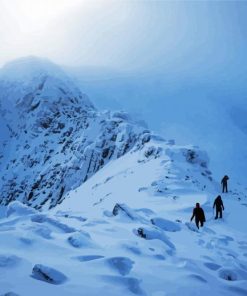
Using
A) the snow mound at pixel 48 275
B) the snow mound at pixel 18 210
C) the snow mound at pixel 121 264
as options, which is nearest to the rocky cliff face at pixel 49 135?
the snow mound at pixel 18 210

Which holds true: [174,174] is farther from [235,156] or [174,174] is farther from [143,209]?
[235,156]

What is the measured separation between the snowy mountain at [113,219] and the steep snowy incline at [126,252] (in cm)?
3

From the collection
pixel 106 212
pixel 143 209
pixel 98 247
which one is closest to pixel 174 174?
pixel 143 209

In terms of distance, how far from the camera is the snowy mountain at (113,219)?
8.10 metres

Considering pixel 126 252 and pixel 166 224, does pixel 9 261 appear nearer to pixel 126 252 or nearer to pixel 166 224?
pixel 126 252

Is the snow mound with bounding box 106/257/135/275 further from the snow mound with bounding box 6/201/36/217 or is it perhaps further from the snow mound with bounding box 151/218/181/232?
the snow mound with bounding box 151/218/181/232

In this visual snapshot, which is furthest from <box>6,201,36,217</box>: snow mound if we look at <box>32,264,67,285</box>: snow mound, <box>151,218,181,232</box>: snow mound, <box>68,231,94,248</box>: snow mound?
<box>32,264,67,285</box>: snow mound

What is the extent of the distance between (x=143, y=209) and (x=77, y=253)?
32.2 feet

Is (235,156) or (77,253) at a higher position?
(235,156)

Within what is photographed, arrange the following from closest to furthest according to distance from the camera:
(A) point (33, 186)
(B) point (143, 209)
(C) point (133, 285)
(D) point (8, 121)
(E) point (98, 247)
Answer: (C) point (133, 285) < (E) point (98, 247) < (B) point (143, 209) < (A) point (33, 186) < (D) point (8, 121)

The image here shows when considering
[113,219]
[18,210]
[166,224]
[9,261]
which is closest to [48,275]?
[9,261]

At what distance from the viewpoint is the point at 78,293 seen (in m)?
7.12

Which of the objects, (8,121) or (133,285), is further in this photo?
(8,121)

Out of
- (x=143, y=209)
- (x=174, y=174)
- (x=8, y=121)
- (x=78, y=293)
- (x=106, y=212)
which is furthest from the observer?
(x=8, y=121)
